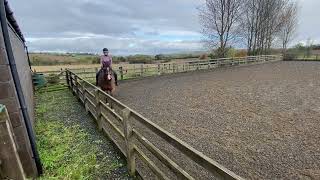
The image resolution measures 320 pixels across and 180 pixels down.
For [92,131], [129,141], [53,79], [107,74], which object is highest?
[107,74]

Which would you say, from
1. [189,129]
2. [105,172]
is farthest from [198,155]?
[189,129]

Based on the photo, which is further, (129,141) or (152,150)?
(129,141)

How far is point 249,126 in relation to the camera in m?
7.69

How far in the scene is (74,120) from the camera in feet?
29.2

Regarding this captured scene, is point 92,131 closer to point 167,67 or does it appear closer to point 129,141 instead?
point 129,141

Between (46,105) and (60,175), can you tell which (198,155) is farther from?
(46,105)

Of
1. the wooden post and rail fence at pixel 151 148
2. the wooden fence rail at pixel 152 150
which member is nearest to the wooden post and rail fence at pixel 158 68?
the wooden post and rail fence at pixel 151 148

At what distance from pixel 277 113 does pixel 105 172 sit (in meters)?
6.33

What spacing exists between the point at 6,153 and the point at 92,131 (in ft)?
11.9

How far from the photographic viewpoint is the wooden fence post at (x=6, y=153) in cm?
392

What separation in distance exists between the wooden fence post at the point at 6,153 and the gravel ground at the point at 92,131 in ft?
4.58

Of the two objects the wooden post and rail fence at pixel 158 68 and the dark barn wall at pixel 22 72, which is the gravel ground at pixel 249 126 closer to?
the dark barn wall at pixel 22 72

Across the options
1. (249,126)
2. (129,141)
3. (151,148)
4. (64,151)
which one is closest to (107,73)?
(64,151)

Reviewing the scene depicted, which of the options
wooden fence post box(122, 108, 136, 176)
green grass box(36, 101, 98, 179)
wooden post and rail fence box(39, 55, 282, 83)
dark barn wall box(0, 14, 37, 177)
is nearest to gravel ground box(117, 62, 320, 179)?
wooden fence post box(122, 108, 136, 176)
